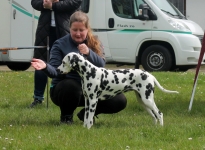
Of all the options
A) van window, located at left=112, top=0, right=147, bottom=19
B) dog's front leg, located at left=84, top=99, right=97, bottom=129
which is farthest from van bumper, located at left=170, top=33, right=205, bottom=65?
dog's front leg, located at left=84, top=99, right=97, bottom=129

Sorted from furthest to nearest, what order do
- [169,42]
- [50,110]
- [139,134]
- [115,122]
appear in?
1. [169,42]
2. [50,110]
3. [115,122]
4. [139,134]

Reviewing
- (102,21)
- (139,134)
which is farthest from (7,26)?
(139,134)

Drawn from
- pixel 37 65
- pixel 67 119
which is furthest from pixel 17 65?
pixel 37 65

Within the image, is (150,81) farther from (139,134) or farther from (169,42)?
(169,42)

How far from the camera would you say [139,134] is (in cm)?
574

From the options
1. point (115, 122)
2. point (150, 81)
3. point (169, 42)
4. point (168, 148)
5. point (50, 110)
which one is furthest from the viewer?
point (169, 42)

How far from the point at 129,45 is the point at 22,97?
18.8ft

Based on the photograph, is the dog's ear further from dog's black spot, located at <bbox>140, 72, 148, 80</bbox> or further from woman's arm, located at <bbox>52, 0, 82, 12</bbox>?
woman's arm, located at <bbox>52, 0, 82, 12</bbox>

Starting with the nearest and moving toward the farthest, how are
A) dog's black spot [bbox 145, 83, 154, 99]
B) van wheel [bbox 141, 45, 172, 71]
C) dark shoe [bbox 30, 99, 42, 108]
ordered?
dog's black spot [bbox 145, 83, 154, 99] < dark shoe [bbox 30, 99, 42, 108] < van wheel [bbox 141, 45, 172, 71]

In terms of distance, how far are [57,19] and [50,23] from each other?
0.59 ft

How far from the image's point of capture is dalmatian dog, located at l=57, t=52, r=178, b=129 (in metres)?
5.92

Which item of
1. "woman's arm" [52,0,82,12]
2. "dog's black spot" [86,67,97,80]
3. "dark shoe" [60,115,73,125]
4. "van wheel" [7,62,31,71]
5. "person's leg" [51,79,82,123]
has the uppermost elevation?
"woman's arm" [52,0,82,12]

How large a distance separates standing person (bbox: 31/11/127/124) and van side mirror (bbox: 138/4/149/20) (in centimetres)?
762

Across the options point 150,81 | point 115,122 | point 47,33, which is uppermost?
point 47,33
